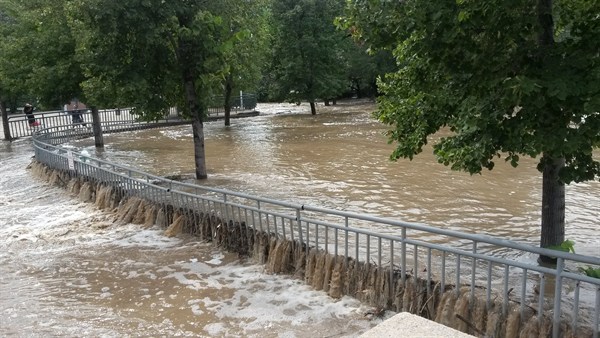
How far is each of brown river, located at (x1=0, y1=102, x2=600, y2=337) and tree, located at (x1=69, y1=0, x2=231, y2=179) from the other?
106 inches

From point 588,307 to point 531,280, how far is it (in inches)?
40.4

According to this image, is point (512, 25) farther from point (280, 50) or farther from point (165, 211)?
point (280, 50)

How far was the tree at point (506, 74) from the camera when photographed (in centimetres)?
522

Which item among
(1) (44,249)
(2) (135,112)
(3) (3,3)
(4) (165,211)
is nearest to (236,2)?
(2) (135,112)

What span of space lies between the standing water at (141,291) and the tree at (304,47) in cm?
2814

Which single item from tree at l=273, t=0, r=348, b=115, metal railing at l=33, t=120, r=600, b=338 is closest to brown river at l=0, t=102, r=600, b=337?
metal railing at l=33, t=120, r=600, b=338

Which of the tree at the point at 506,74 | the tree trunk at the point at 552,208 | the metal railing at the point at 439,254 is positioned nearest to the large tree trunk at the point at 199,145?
the metal railing at the point at 439,254

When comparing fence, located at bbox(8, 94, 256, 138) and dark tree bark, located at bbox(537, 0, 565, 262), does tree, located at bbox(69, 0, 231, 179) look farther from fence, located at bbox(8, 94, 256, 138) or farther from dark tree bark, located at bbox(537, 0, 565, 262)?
fence, located at bbox(8, 94, 256, 138)

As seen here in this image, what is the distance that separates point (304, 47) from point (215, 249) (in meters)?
30.4

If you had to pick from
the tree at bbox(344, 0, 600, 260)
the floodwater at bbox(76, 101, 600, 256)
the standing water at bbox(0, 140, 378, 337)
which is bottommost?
the standing water at bbox(0, 140, 378, 337)

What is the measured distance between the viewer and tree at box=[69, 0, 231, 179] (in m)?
12.3

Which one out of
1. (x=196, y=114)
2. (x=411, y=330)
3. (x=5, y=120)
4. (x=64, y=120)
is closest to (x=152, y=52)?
(x=196, y=114)

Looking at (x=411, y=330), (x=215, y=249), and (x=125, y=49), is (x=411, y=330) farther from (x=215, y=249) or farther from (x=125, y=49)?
(x=125, y=49)

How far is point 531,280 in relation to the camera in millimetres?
6832
